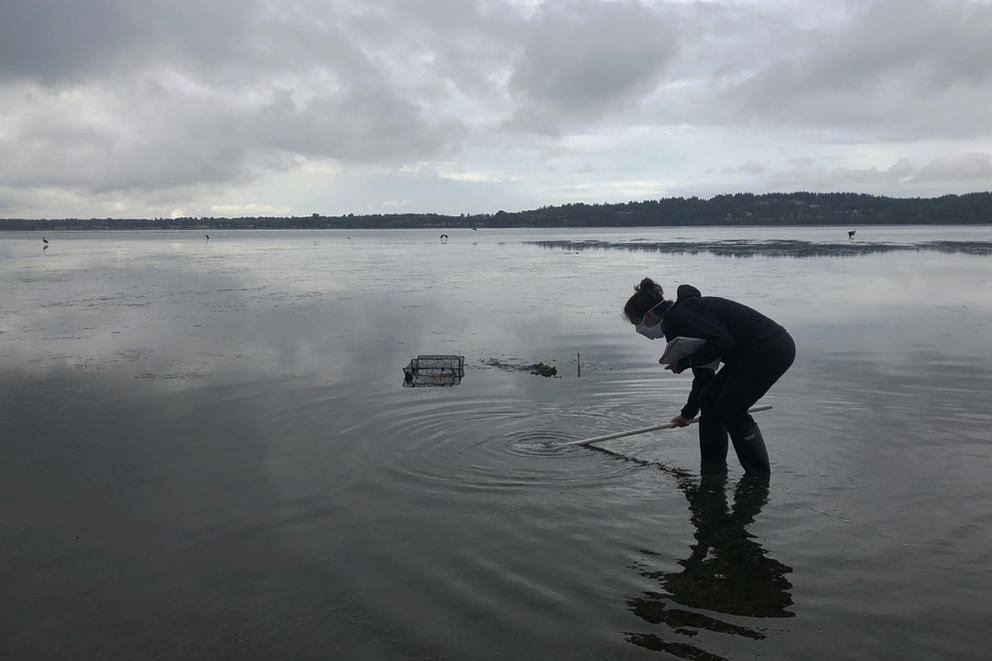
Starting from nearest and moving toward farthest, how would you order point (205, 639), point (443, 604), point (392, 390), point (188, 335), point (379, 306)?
1. point (205, 639)
2. point (443, 604)
3. point (392, 390)
4. point (188, 335)
5. point (379, 306)

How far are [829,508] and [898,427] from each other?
2.99 metres

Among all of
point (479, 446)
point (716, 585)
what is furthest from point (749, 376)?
point (479, 446)

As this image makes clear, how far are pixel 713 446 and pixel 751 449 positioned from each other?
1.25 ft

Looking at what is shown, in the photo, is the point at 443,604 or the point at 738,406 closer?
the point at 443,604

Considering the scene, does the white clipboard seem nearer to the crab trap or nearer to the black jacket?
the black jacket

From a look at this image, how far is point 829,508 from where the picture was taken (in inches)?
232

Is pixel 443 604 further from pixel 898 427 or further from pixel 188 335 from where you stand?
pixel 188 335

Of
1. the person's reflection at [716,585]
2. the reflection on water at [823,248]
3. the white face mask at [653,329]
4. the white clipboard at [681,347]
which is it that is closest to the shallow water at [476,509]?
the person's reflection at [716,585]

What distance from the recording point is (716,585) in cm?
467

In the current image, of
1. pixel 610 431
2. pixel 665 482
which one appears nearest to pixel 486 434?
pixel 610 431

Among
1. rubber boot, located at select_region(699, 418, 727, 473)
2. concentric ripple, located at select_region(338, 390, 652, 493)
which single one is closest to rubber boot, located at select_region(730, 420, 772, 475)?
rubber boot, located at select_region(699, 418, 727, 473)

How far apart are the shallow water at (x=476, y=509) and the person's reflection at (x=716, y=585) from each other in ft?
0.07

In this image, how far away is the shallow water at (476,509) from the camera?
4.22 meters

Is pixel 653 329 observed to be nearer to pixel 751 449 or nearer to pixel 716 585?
pixel 751 449
